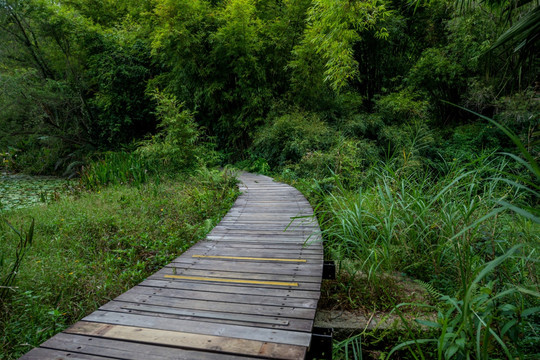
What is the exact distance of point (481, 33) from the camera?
671 cm

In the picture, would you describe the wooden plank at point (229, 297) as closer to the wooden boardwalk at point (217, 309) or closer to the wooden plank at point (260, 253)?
the wooden boardwalk at point (217, 309)

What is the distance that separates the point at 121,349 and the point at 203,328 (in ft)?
1.22

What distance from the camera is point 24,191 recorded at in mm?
6082

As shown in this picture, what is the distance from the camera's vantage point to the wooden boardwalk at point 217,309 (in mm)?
1297

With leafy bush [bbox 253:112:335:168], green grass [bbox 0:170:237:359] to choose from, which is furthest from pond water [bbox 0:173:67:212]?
leafy bush [bbox 253:112:335:168]

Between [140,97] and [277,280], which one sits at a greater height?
[140,97]

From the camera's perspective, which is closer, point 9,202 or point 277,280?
point 277,280

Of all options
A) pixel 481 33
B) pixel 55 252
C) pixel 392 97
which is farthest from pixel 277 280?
pixel 481 33

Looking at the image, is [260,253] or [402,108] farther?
[402,108]

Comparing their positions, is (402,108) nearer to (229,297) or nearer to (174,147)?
(174,147)

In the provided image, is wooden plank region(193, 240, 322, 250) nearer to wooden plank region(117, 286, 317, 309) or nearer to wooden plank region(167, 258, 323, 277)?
wooden plank region(167, 258, 323, 277)

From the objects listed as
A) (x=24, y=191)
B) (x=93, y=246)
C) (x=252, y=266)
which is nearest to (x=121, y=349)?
(x=252, y=266)

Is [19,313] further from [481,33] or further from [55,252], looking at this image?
[481,33]

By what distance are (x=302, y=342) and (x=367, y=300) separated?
0.79 meters
